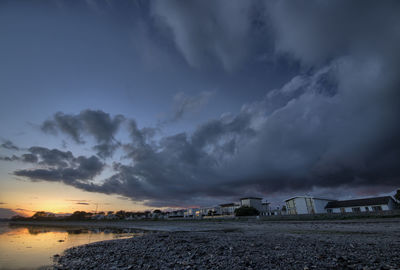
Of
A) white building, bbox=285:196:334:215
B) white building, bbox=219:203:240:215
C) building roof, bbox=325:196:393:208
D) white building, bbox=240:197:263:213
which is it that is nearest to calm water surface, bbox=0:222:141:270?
white building, bbox=285:196:334:215

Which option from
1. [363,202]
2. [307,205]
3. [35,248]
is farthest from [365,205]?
[35,248]

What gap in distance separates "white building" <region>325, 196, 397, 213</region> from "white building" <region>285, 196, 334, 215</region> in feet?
9.14

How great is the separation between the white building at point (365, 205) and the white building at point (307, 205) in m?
2.79

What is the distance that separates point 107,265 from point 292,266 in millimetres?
10401

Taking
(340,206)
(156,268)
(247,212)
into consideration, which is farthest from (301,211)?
(156,268)

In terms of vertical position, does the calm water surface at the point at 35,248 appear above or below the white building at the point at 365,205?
below

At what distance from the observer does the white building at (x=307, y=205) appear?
224 feet

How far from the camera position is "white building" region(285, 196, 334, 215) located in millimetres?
68312

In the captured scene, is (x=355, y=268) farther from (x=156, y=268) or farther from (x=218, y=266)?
(x=156, y=268)

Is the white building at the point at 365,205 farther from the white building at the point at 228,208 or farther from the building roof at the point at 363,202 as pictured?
the white building at the point at 228,208

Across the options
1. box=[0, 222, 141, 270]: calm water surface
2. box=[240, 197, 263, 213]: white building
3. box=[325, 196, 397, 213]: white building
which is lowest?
box=[0, 222, 141, 270]: calm water surface

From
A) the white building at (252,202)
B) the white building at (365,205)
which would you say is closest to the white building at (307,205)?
the white building at (365,205)

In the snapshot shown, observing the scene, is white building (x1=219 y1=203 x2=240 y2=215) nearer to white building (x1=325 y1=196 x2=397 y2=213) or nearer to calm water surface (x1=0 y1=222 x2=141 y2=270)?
white building (x1=325 y1=196 x2=397 y2=213)

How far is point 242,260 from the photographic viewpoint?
1027 cm
